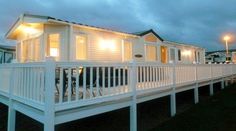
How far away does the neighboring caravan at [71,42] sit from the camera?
8953 millimetres

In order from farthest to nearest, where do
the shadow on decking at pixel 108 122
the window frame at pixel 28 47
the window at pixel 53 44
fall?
the window frame at pixel 28 47 < the window at pixel 53 44 < the shadow on decking at pixel 108 122

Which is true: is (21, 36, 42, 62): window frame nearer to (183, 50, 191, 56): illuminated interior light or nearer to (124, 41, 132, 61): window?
(124, 41, 132, 61): window

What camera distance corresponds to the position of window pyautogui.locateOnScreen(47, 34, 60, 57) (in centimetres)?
936

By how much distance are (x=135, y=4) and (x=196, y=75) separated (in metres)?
27.3

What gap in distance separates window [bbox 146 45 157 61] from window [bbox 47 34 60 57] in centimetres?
647

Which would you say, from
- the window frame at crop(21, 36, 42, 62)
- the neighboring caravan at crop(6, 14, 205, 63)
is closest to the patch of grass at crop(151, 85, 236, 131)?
the neighboring caravan at crop(6, 14, 205, 63)

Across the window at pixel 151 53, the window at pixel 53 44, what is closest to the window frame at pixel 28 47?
the window at pixel 53 44

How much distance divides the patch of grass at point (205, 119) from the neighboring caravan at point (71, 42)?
2058mm

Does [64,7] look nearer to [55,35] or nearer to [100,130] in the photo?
[55,35]

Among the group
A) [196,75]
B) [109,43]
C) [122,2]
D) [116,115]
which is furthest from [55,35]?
[122,2]

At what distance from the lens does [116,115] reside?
257 inches

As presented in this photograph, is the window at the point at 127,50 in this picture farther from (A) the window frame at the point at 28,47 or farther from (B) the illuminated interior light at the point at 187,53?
(B) the illuminated interior light at the point at 187,53

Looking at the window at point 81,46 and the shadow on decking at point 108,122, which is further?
the window at point 81,46

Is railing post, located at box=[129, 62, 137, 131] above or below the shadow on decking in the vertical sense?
above
